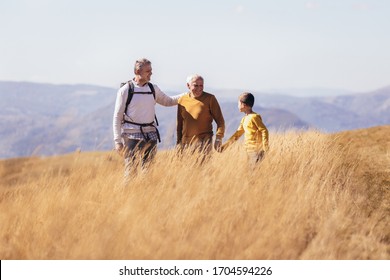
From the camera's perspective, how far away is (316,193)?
643 centimetres

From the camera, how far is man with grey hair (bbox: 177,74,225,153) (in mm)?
7438

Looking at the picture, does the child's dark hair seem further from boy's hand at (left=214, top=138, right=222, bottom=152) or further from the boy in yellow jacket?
boy's hand at (left=214, top=138, right=222, bottom=152)

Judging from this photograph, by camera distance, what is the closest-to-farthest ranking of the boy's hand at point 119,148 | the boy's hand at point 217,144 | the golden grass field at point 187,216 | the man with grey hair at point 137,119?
the golden grass field at point 187,216
the man with grey hair at point 137,119
the boy's hand at point 119,148
the boy's hand at point 217,144

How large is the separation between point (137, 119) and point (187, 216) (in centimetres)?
226

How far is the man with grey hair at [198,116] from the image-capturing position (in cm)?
744

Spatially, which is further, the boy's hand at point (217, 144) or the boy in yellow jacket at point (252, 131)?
the boy's hand at point (217, 144)

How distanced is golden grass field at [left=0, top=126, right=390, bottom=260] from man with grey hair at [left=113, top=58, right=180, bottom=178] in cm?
25

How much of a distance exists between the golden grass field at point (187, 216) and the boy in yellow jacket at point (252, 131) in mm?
214

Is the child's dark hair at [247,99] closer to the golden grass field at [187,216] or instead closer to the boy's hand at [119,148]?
the golden grass field at [187,216]

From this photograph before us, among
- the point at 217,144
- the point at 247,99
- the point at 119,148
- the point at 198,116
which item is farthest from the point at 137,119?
the point at 247,99

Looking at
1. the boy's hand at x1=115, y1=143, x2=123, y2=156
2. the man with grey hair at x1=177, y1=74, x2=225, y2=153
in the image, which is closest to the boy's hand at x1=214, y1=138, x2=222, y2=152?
the man with grey hair at x1=177, y1=74, x2=225, y2=153

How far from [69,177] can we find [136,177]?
960 millimetres

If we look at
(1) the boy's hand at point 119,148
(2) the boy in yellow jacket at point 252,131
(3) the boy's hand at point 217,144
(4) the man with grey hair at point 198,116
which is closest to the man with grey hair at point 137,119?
(1) the boy's hand at point 119,148
